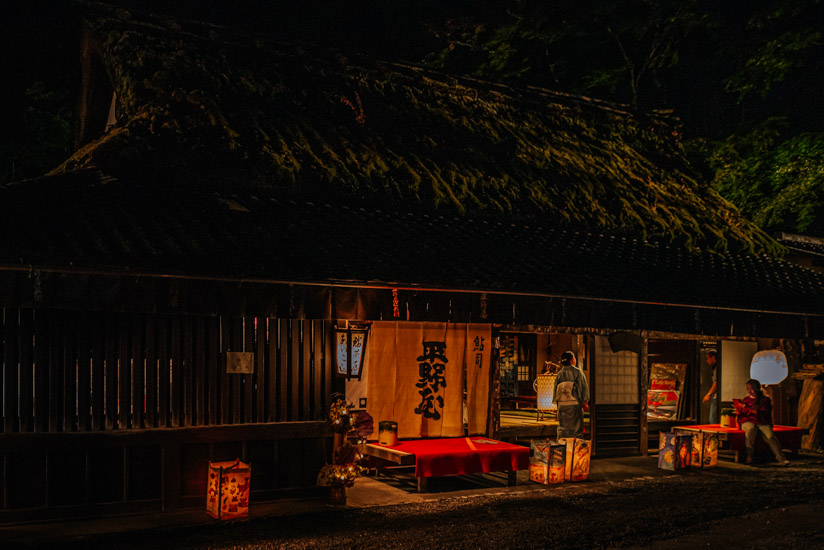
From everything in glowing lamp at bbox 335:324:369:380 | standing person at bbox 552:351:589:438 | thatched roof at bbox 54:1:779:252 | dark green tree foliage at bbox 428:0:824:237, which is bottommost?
standing person at bbox 552:351:589:438

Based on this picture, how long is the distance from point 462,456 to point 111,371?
188 inches

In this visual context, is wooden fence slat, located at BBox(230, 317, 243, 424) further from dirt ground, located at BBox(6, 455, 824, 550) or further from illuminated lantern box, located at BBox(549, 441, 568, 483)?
illuminated lantern box, located at BBox(549, 441, 568, 483)

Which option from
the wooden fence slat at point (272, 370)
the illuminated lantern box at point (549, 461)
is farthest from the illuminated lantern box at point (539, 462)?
the wooden fence slat at point (272, 370)

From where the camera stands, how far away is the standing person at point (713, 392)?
15391 millimetres

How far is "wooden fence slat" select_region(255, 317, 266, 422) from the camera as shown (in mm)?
9016

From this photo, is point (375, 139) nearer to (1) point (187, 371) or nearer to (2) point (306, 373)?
(2) point (306, 373)

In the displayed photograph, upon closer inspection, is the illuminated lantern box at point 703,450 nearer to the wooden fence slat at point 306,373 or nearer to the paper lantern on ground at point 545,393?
the paper lantern on ground at point 545,393

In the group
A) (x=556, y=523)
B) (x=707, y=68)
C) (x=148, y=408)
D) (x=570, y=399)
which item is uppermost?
(x=707, y=68)

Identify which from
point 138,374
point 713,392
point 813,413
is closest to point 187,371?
point 138,374

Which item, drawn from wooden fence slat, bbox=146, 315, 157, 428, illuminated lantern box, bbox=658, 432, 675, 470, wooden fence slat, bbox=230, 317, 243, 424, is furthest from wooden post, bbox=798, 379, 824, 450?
wooden fence slat, bbox=146, 315, 157, 428

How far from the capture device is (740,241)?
15.3m

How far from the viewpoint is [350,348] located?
1109 cm

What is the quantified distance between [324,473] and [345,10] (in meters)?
20.1

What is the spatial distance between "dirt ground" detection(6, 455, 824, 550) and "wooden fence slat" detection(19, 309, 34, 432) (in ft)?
5.12
